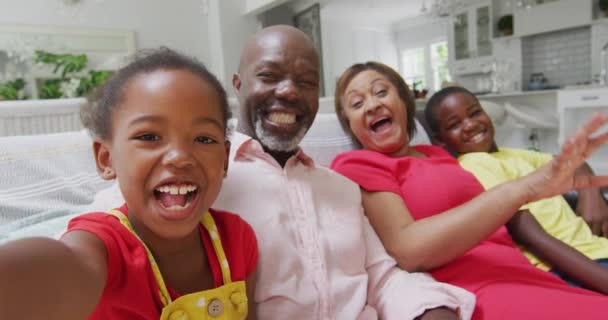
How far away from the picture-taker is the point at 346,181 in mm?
1055

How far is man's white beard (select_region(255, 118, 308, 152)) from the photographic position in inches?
39.0

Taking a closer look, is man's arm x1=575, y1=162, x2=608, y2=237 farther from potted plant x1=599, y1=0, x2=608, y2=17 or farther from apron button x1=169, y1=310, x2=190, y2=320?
potted plant x1=599, y1=0, x2=608, y2=17

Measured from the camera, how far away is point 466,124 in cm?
159

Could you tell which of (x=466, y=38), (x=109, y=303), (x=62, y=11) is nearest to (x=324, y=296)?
(x=109, y=303)

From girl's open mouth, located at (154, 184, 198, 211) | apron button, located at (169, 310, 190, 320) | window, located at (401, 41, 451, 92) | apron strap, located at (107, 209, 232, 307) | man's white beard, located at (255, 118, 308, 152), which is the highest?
window, located at (401, 41, 451, 92)

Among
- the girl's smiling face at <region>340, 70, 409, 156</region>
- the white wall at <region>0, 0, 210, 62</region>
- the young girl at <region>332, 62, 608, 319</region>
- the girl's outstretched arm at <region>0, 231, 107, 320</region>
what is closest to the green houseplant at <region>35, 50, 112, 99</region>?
the white wall at <region>0, 0, 210, 62</region>

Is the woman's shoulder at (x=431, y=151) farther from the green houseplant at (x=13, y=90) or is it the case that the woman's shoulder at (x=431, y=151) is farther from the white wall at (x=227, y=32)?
the white wall at (x=227, y=32)

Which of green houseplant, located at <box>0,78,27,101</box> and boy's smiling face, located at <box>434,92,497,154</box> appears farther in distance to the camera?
green houseplant, located at <box>0,78,27,101</box>

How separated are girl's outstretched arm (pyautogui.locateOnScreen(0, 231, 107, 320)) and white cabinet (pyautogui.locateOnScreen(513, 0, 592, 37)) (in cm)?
604

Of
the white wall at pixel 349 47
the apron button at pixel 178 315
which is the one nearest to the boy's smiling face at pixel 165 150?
the apron button at pixel 178 315

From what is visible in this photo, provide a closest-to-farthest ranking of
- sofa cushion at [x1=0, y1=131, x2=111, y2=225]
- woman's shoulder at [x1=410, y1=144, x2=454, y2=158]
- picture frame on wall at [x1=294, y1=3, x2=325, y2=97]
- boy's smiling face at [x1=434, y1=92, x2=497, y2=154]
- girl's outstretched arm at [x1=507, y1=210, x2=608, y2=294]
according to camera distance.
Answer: sofa cushion at [x1=0, y1=131, x2=111, y2=225]
girl's outstretched arm at [x1=507, y1=210, x2=608, y2=294]
woman's shoulder at [x1=410, y1=144, x2=454, y2=158]
boy's smiling face at [x1=434, y1=92, x2=497, y2=154]
picture frame on wall at [x1=294, y1=3, x2=325, y2=97]

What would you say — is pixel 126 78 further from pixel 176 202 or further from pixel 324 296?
pixel 324 296

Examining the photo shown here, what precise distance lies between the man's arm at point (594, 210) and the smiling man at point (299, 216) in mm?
820

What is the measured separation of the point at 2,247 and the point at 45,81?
4.42 m
